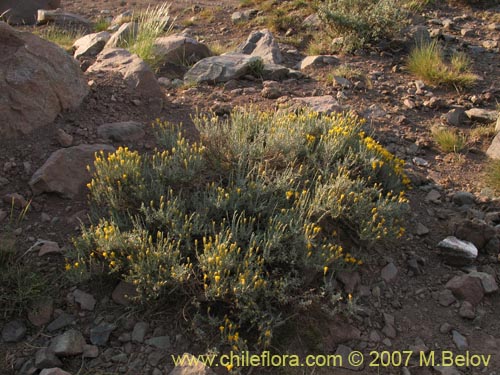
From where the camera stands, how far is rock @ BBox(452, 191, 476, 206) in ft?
15.0

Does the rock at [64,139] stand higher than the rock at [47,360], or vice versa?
the rock at [64,139]

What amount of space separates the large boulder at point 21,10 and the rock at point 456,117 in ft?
27.5

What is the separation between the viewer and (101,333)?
320 cm

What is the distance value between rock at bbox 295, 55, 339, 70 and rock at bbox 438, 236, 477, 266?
3636mm

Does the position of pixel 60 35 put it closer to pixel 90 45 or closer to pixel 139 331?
pixel 90 45

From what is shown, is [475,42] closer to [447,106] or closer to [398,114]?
[447,106]

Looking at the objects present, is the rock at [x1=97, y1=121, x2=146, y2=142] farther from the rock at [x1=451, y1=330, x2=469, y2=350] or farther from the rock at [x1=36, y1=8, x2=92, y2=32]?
the rock at [x1=36, y1=8, x2=92, y2=32]

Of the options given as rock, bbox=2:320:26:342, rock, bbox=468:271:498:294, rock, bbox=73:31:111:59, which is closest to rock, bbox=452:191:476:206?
rock, bbox=468:271:498:294

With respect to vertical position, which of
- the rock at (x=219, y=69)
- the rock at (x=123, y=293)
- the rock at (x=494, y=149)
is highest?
the rock at (x=219, y=69)

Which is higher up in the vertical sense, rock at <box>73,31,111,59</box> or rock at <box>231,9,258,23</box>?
rock at <box>73,31,111,59</box>

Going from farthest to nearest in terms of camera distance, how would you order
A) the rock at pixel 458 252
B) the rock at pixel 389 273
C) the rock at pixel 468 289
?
the rock at pixel 458 252 → the rock at pixel 389 273 → the rock at pixel 468 289

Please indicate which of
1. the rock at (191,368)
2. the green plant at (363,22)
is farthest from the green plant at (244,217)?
the green plant at (363,22)

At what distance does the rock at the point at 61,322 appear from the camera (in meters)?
3.23

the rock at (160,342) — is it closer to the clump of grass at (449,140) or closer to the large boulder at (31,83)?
the large boulder at (31,83)
